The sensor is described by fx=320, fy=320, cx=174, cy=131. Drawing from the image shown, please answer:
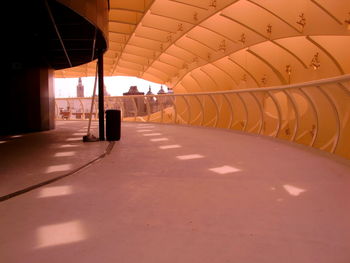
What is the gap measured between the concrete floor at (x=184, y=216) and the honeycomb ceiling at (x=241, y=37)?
10.6m

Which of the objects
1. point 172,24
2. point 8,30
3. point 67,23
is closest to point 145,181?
point 67,23

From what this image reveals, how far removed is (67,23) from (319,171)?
5.43m

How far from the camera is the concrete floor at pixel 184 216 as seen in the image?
2.11m

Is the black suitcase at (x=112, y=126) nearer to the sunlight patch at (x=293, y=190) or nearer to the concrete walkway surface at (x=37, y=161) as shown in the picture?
the concrete walkway surface at (x=37, y=161)

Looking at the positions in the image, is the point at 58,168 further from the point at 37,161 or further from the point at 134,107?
the point at 134,107

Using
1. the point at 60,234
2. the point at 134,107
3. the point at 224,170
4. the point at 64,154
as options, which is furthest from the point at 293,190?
the point at 134,107

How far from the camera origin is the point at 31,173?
4.39m

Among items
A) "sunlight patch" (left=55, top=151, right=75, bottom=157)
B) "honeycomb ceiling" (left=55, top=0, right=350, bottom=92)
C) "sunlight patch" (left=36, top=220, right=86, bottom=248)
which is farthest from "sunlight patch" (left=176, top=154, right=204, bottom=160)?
"honeycomb ceiling" (left=55, top=0, right=350, bottom=92)

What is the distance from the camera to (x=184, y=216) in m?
2.77

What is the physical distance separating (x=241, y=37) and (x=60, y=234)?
17.7 m

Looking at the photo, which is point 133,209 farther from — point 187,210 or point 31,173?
point 31,173

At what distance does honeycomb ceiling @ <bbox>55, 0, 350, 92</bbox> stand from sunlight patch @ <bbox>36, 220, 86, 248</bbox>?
497 inches

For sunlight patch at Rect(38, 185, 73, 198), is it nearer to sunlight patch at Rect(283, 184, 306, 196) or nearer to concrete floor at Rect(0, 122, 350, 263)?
concrete floor at Rect(0, 122, 350, 263)

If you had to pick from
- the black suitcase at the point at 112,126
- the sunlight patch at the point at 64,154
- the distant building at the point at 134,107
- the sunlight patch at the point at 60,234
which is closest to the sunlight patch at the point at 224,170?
the sunlight patch at the point at 60,234
